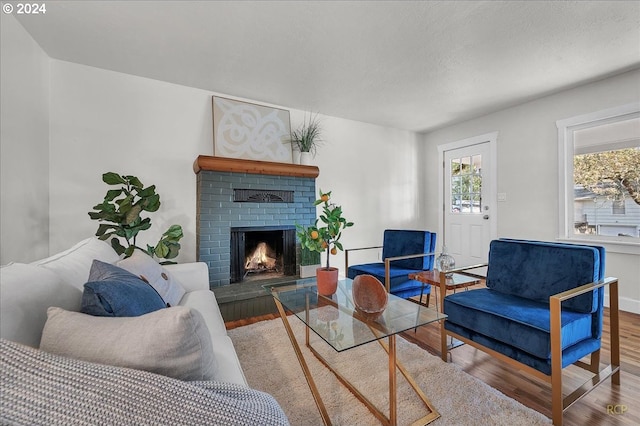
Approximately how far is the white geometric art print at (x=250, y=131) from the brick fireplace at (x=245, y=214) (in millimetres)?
326

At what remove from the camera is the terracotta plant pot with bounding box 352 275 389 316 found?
5.18 feet

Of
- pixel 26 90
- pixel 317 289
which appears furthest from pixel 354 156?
pixel 26 90

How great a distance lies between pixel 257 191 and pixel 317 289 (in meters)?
1.66

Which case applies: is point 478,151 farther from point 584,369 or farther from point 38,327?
point 38,327

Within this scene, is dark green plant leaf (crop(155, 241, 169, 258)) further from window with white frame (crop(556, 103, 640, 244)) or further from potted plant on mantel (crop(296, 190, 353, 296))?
window with white frame (crop(556, 103, 640, 244))

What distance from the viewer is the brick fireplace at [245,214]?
118 inches

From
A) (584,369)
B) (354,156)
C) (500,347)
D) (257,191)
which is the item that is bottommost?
(584,369)

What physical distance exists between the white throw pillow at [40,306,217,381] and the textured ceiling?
2.08 m

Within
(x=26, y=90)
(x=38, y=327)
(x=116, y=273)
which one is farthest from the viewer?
(x=26, y=90)

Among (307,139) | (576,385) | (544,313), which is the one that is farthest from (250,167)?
(576,385)

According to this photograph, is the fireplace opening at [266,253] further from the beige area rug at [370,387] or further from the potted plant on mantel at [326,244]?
the potted plant on mantel at [326,244]

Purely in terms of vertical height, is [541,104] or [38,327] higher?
[541,104]

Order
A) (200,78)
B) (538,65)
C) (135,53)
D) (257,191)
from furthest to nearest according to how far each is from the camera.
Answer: (257,191) < (200,78) < (538,65) < (135,53)

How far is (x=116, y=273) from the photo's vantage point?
117 centimetres
